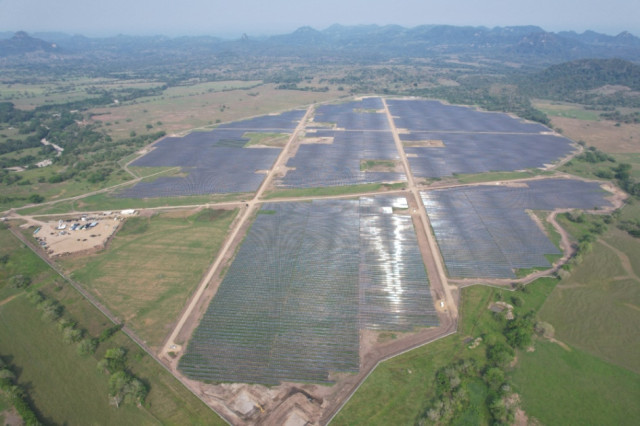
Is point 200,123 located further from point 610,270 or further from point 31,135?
point 610,270

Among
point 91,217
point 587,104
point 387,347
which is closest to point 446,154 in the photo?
point 387,347

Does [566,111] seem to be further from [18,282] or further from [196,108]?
→ [18,282]

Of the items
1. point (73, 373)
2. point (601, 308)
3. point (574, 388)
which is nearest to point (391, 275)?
point (574, 388)

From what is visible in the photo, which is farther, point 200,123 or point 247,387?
point 200,123

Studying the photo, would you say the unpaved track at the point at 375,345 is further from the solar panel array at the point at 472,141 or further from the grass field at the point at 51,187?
the solar panel array at the point at 472,141

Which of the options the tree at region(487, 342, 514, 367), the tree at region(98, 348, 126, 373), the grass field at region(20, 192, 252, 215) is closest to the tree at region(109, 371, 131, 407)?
the tree at region(98, 348, 126, 373)

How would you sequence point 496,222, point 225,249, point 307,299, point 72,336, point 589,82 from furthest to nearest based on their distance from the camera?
point 589,82
point 496,222
point 225,249
point 307,299
point 72,336
